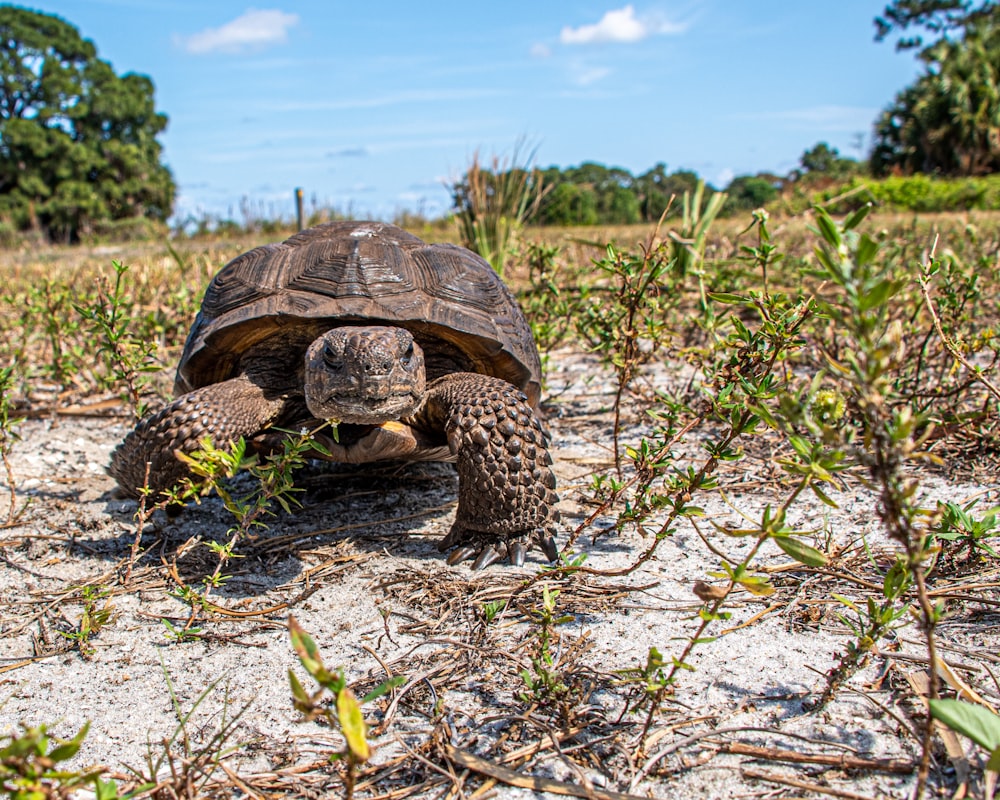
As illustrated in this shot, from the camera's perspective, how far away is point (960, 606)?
1938 millimetres

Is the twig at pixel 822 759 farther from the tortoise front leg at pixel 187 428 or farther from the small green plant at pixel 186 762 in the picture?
the tortoise front leg at pixel 187 428

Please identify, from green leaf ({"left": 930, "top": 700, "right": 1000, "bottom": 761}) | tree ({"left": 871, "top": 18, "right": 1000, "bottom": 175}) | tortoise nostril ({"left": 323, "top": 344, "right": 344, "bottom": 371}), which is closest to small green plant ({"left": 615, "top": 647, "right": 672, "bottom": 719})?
green leaf ({"left": 930, "top": 700, "right": 1000, "bottom": 761})

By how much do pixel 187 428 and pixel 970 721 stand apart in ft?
7.18

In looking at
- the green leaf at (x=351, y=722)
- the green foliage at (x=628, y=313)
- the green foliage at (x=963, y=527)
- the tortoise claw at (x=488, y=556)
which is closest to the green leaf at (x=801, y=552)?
the green foliage at (x=963, y=527)

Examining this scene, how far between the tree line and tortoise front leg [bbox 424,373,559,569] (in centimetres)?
1873

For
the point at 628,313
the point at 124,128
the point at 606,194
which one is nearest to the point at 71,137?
the point at 124,128

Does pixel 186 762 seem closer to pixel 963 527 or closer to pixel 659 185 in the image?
pixel 963 527

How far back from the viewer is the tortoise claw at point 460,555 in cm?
241

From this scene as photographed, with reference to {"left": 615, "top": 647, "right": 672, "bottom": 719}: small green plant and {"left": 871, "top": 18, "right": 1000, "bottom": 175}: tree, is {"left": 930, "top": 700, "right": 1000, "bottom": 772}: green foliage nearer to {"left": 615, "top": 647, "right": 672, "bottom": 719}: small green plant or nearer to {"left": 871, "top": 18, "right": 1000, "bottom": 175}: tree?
{"left": 615, "top": 647, "right": 672, "bottom": 719}: small green plant

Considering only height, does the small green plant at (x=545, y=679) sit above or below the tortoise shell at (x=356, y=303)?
below

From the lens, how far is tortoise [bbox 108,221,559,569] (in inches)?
95.1

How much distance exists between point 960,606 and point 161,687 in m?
1.92

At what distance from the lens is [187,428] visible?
250 centimetres

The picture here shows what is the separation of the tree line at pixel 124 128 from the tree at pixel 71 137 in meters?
0.04
